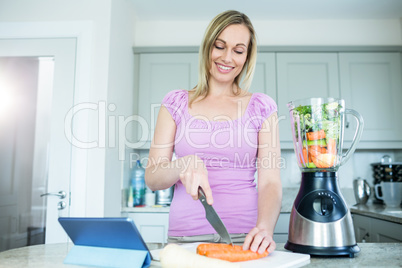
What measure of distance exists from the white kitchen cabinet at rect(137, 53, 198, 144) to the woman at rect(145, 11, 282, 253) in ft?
4.92

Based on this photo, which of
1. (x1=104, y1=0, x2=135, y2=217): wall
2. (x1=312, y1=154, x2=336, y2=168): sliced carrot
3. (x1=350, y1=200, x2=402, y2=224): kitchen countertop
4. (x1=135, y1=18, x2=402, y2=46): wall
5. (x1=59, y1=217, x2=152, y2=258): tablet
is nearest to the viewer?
(x1=59, y1=217, x2=152, y2=258): tablet

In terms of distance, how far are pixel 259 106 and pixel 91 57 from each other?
145cm

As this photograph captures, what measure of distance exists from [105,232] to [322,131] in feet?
1.74

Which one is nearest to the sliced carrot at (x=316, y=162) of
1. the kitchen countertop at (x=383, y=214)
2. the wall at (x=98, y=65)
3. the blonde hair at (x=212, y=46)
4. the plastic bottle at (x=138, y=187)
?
the blonde hair at (x=212, y=46)

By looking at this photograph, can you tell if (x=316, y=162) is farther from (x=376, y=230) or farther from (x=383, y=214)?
(x=376, y=230)

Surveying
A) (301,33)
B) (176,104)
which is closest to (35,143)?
(176,104)

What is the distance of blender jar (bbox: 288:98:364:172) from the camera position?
0.81m

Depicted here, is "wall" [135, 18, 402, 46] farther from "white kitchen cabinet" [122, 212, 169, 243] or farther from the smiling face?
the smiling face

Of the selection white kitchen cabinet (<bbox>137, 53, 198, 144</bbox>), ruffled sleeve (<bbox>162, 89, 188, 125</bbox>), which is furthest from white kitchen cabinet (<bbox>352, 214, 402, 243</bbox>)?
white kitchen cabinet (<bbox>137, 53, 198, 144</bbox>)

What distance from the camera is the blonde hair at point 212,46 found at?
109 centimetres

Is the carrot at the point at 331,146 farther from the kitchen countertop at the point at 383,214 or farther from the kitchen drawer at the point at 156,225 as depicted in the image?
the kitchen drawer at the point at 156,225

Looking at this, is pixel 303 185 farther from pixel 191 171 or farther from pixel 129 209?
pixel 129 209

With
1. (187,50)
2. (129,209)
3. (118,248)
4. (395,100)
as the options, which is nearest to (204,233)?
(118,248)

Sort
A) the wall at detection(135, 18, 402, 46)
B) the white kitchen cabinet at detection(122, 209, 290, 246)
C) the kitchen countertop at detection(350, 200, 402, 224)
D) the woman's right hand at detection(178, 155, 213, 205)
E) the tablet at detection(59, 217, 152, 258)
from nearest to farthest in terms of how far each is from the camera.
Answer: the tablet at detection(59, 217, 152, 258), the woman's right hand at detection(178, 155, 213, 205), the kitchen countertop at detection(350, 200, 402, 224), the white kitchen cabinet at detection(122, 209, 290, 246), the wall at detection(135, 18, 402, 46)
